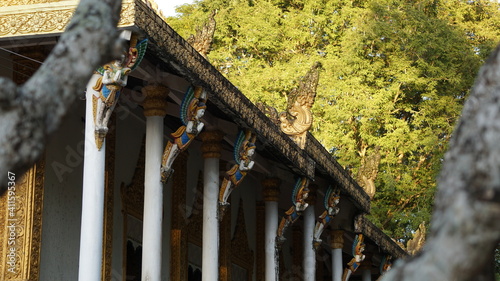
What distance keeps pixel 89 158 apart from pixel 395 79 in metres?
18.2

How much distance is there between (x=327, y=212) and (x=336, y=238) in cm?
194

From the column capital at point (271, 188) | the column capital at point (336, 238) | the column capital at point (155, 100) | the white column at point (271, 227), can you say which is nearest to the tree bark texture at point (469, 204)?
the column capital at point (155, 100)

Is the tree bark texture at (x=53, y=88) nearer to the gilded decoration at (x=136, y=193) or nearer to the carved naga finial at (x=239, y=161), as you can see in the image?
the gilded decoration at (x=136, y=193)

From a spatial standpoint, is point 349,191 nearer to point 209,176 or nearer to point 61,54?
point 209,176

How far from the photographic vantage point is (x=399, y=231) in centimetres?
2620

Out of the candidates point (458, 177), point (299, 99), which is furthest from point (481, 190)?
point (299, 99)

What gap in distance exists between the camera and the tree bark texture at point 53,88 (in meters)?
3.35

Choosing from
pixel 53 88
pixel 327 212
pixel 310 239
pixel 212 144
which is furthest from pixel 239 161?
pixel 53 88

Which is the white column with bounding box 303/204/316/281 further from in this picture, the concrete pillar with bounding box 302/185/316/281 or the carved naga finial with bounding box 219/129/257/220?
the carved naga finial with bounding box 219/129/257/220

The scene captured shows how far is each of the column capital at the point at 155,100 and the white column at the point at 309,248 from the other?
5.94 meters

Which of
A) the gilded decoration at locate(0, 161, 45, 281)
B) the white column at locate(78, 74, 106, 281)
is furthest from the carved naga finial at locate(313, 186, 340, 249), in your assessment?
the white column at locate(78, 74, 106, 281)

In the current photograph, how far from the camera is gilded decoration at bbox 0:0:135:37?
9367 mm

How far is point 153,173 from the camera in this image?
10.9 m

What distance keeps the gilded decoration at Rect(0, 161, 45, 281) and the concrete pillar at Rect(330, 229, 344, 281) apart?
854 cm
